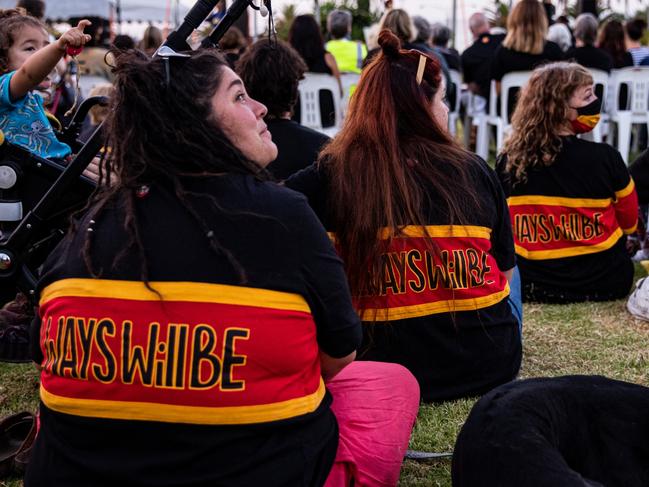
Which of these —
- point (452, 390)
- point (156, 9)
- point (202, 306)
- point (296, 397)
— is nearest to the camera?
point (202, 306)

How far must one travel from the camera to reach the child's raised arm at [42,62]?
9.50 feet

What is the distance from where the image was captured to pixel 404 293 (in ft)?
9.39

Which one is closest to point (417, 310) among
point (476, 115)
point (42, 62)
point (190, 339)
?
point (190, 339)

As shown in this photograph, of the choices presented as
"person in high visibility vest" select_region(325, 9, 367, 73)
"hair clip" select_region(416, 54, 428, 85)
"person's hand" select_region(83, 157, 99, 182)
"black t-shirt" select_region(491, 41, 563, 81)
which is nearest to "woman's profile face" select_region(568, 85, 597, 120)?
"hair clip" select_region(416, 54, 428, 85)

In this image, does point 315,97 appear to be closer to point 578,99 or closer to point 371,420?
point 578,99

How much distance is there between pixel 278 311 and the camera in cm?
181

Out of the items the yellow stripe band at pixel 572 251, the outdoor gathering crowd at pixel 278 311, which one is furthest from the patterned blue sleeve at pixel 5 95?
the yellow stripe band at pixel 572 251

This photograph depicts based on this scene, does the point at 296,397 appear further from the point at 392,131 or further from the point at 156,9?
the point at 156,9

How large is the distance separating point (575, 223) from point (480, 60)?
5.09m

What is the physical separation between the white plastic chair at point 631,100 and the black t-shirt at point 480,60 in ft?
4.35

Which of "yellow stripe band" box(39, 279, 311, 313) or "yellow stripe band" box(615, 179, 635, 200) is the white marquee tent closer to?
"yellow stripe band" box(615, 179, 635, 200)

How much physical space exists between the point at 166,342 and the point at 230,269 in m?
0.20

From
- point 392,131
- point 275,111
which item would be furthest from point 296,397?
point 275,111

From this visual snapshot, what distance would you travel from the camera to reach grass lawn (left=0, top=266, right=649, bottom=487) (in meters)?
2.86
